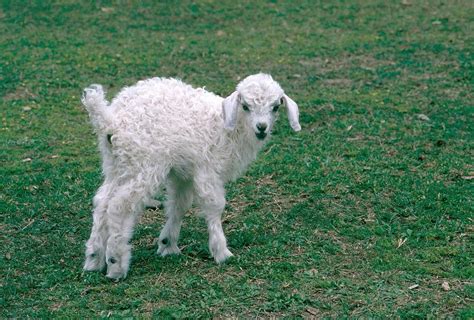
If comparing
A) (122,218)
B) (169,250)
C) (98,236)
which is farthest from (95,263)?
(169,250)

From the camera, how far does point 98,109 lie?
20.0 ft

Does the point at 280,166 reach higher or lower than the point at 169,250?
lower

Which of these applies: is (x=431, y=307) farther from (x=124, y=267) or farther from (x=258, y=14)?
(x=258, y=14)

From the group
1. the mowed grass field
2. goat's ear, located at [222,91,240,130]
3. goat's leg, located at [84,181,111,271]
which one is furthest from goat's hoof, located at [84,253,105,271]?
goat's ear, located at [222,91,240,130]

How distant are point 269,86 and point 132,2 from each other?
1081 cm

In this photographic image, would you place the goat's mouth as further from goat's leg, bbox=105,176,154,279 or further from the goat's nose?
goat's leg, bbox=105,176,154,279

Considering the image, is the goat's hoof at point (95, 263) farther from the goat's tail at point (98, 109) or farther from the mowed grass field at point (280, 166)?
the goat's tail at point (98, 109)

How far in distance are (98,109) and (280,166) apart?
Result: 2.99m

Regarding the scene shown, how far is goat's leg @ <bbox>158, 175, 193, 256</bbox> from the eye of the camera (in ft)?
21.9

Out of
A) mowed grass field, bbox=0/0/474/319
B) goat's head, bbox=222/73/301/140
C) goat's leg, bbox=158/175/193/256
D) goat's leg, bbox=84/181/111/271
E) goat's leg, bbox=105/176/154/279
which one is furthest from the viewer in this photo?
goat's leg, bbox=158/175/193/256

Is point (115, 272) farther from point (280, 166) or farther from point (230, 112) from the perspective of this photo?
point (280, 166)

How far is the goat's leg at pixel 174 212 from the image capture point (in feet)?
21.9

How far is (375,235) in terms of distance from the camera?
691cm

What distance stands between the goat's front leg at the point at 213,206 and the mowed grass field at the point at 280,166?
136 mm
